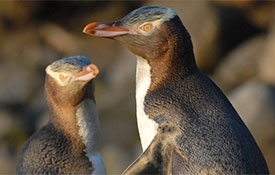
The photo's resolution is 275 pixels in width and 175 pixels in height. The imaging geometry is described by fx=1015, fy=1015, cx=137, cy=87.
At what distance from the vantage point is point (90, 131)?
474cm

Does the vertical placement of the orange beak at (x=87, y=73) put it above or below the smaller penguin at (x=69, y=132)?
above

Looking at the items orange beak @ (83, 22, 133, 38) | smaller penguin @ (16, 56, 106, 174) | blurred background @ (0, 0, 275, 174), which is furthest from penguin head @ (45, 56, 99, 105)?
blurred background @ (0, 0, 275, 174)

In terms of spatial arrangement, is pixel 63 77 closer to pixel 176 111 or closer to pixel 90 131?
pixel 90 131

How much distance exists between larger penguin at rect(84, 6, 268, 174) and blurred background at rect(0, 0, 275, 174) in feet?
19.7

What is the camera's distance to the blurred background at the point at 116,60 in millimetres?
11641

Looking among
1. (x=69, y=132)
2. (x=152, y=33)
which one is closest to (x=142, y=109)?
(x=152, y=33)

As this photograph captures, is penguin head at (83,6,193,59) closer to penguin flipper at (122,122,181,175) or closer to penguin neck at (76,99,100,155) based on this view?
penguin flipper at (122,122,181,175)

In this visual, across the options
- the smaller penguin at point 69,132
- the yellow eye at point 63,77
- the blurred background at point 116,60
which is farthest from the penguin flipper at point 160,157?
the blurred background at point 116,60

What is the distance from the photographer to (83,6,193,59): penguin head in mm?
4082

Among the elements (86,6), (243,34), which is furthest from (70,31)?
(243,34)

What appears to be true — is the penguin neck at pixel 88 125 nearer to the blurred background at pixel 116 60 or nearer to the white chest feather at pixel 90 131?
the white chest feather at pixel 90 131

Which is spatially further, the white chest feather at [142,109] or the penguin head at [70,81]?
the penguin head at [70,81]

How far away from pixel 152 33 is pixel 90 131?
2.68 feet

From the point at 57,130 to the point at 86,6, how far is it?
1471cm
